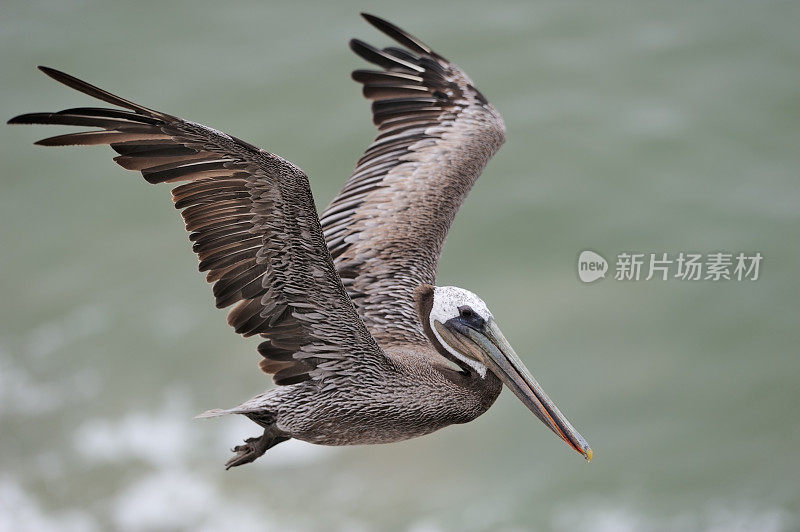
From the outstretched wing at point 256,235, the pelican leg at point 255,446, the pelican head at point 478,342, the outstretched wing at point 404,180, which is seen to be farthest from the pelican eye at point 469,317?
the pelican leg at point 255,446

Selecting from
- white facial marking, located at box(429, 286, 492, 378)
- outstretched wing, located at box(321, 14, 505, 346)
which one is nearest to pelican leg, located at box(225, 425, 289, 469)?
outstretched wing, located at box(321, 14, 505, 346)

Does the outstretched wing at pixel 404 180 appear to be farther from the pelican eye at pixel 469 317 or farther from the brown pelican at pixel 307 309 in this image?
the pelican eye at pixel 469 317

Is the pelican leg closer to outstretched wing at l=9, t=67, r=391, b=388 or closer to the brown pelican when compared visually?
the brown pelican

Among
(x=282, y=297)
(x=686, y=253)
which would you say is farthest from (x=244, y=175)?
(x=686, y=253)

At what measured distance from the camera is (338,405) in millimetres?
8625

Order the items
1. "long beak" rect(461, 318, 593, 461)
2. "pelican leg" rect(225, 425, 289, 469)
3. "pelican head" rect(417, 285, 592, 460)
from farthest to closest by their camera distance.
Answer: "pelican leg" rect(225, 425, 289, 469) < "pelican head" rect(417, 285, 592, 460) < "long beak" rect(461, 318, 593, 461)

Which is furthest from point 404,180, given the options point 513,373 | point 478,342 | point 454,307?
point 513,373

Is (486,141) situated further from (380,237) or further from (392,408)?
(392,408)

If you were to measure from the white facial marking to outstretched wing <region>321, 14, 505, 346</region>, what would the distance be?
0.97 metres

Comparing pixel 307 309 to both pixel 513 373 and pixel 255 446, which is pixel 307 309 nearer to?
pixel 255 446

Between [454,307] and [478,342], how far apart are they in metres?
0.29

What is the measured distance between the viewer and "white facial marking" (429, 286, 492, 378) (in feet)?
27.6

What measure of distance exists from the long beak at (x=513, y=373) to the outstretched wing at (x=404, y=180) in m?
1.25

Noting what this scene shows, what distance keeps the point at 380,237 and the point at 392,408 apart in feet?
7.50
